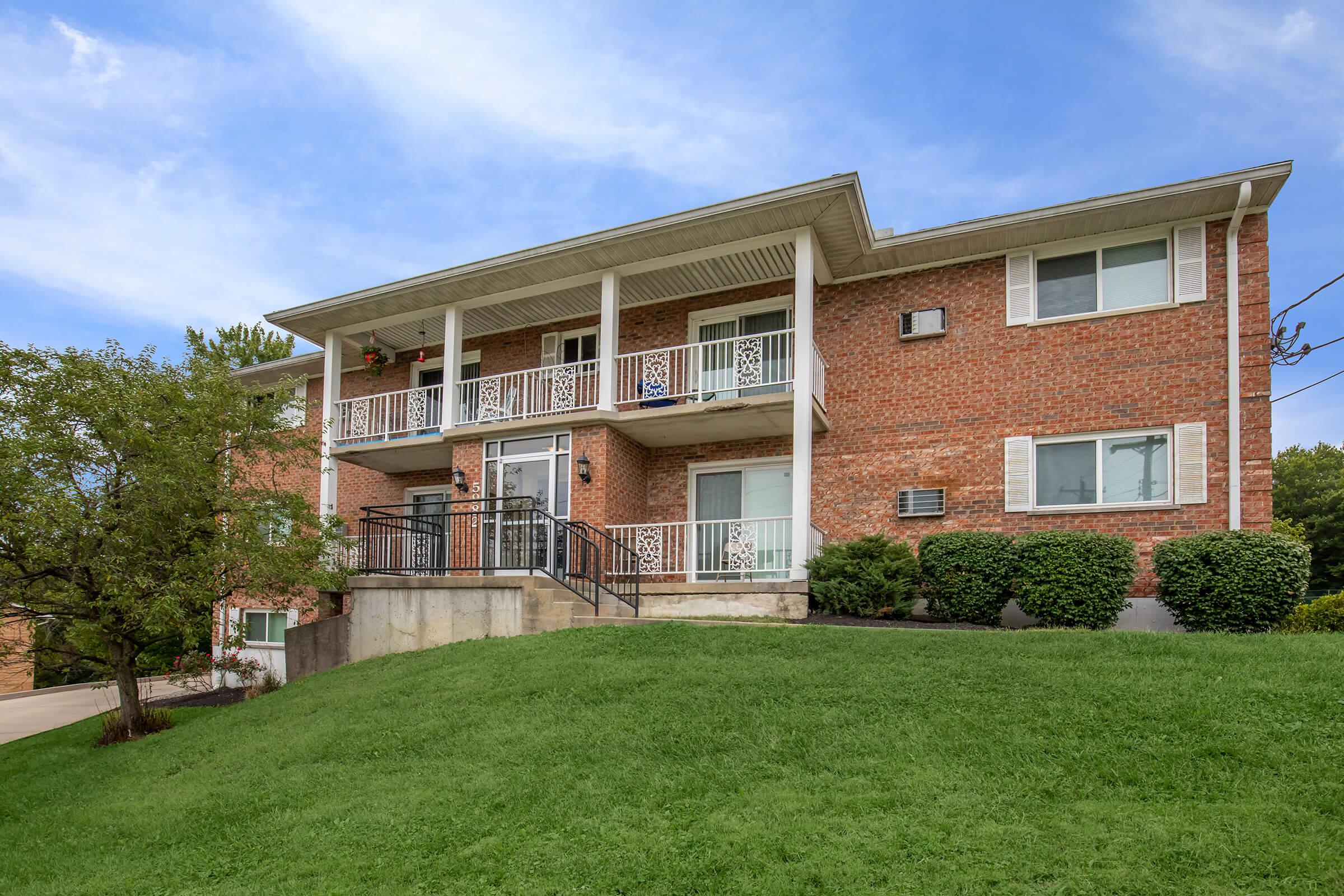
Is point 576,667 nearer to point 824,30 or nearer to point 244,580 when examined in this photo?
point 244,580

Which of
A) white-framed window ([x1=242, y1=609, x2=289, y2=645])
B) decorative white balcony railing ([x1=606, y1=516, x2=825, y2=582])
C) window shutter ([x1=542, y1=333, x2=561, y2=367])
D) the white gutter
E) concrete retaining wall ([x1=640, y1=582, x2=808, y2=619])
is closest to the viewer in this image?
the white gutter

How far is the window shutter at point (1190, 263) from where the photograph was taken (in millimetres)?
11344

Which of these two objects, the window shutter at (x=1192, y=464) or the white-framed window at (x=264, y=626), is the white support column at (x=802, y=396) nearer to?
the window shutter at (x=1192, y=464)

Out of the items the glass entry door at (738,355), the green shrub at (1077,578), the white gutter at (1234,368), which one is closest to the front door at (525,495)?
the glass entry door at (738,355)

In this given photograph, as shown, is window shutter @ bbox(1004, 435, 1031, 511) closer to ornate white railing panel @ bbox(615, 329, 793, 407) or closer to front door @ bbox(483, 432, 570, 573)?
ornate white railing panel @ bbox(615, 329, 793, 407)

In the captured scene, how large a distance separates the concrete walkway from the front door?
21.5ft

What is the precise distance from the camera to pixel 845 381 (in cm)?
1329

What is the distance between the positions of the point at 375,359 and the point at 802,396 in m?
8.95

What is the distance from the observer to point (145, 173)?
1354cm

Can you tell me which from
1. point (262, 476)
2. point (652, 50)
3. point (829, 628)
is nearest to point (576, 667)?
point (829, 628)

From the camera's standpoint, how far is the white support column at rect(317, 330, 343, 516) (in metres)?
15.5

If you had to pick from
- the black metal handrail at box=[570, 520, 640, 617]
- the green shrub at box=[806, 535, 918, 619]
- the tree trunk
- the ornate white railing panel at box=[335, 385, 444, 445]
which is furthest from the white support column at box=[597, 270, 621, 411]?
the tree trunk

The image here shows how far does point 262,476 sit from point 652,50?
853cm

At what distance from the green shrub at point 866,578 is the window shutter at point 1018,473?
1.91 meters
